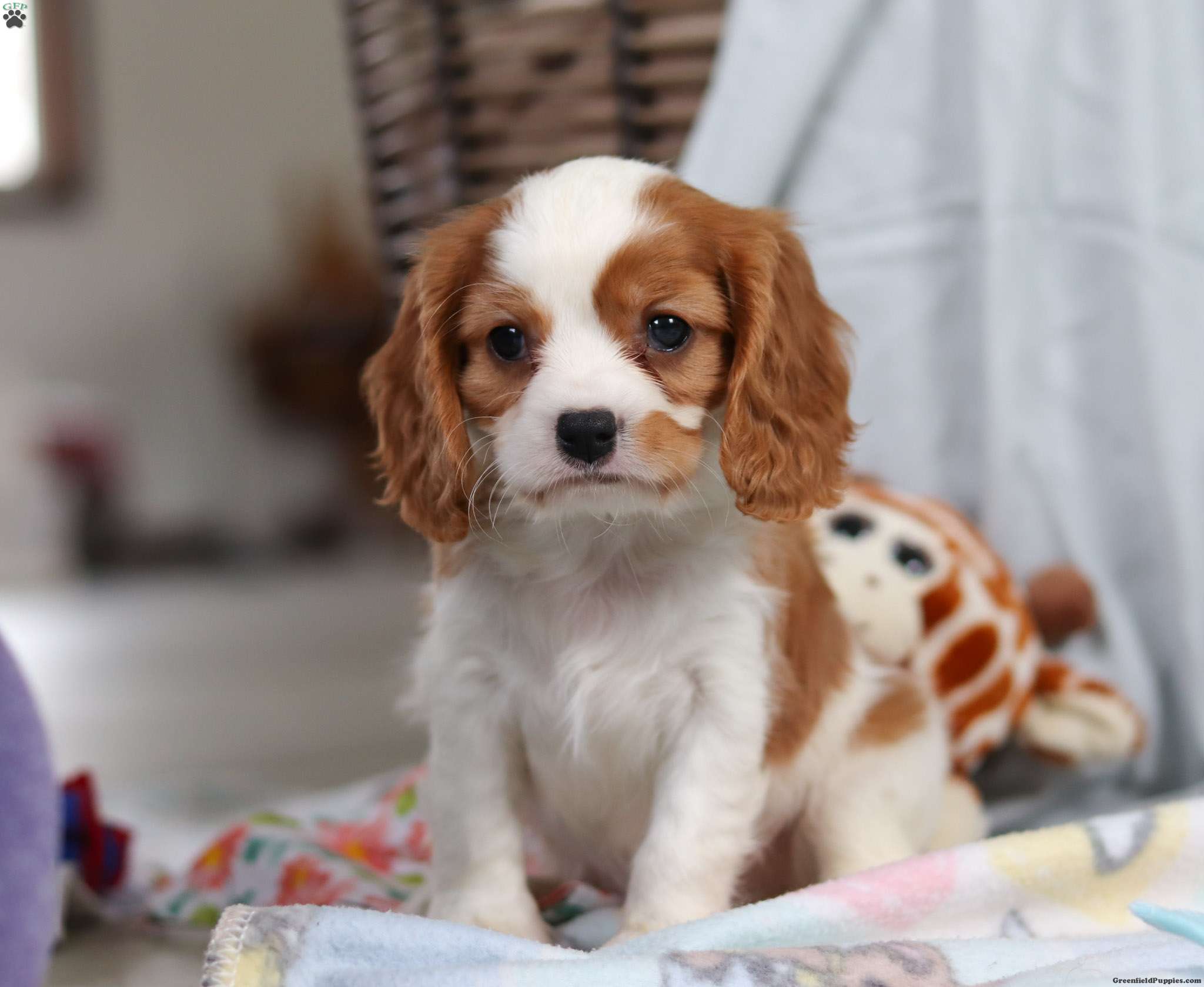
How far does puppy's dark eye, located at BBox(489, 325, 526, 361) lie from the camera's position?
4.46ft

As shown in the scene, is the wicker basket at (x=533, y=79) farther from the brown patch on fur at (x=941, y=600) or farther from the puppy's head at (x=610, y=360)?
the brown patch on fur at (x=941, y=600)

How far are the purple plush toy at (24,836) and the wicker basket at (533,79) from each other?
1072 mm

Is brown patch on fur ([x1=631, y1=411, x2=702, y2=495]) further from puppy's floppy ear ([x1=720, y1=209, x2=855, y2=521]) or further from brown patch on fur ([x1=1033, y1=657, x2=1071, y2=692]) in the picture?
brown patch on fur ([x1=1033, y1=657, x2=1071, y2=692])

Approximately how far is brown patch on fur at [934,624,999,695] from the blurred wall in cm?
699

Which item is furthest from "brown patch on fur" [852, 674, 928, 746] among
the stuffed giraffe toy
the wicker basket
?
the wicker basket

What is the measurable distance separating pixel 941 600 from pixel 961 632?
0.06m

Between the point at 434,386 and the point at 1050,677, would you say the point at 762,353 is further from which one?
the point at 1050,677

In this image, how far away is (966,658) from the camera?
2.02 m

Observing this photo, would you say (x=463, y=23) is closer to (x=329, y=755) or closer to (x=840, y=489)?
(x=840, y=489)

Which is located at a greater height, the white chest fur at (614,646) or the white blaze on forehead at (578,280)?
the white blaze on forehead at (578,280)

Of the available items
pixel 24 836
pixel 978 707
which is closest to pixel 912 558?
pixel 978 707

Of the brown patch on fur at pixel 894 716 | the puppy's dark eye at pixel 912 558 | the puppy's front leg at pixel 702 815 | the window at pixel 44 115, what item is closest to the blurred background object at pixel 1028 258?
the puppy's dark eye at pixel 912 558

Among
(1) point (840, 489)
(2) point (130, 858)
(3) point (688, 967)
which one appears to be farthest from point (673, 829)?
(2) point (130, 858)

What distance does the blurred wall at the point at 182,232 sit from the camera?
821 centimetres
